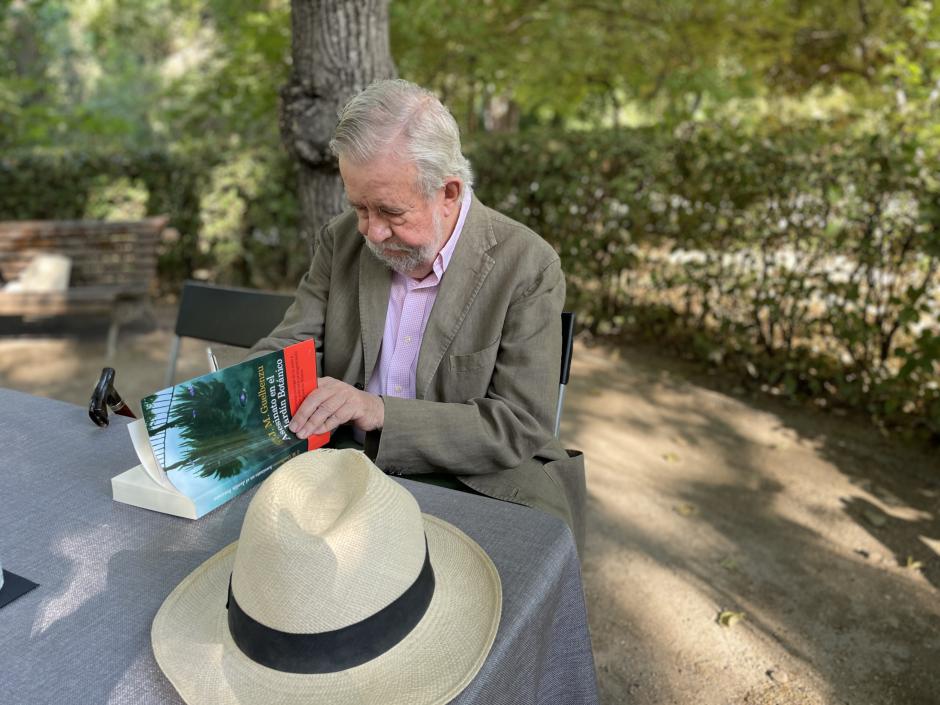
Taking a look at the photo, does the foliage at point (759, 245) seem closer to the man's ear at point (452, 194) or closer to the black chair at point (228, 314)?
the man's ear at point (452, 194)

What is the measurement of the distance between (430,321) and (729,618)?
167 cm

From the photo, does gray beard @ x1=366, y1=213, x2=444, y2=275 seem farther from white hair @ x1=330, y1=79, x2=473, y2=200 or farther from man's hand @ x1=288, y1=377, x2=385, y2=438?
man's hand @ x1=288, y1=377, x2=385, y2=438

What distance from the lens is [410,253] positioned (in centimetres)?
204

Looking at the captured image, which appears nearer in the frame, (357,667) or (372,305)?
(357,667)

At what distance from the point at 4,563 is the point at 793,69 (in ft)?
40.9

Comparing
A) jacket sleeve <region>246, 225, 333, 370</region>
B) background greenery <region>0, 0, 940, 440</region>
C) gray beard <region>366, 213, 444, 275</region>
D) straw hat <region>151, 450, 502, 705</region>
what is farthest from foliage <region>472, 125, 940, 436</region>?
straw hat <region>151, 450, 502, 705</region>

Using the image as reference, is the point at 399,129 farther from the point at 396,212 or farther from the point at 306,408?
the point at 306,408

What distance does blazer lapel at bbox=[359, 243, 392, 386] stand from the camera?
217cm

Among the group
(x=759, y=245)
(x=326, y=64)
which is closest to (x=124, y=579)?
(x=326, y=64)

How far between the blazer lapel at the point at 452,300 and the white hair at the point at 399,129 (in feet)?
0.84

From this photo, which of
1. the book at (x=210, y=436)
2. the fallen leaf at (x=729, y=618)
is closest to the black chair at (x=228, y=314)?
the book at (x=210, y=436)

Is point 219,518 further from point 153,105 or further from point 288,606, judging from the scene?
point 153,105

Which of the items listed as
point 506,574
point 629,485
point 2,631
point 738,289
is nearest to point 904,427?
point 738,289

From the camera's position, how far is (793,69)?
1130 cm
